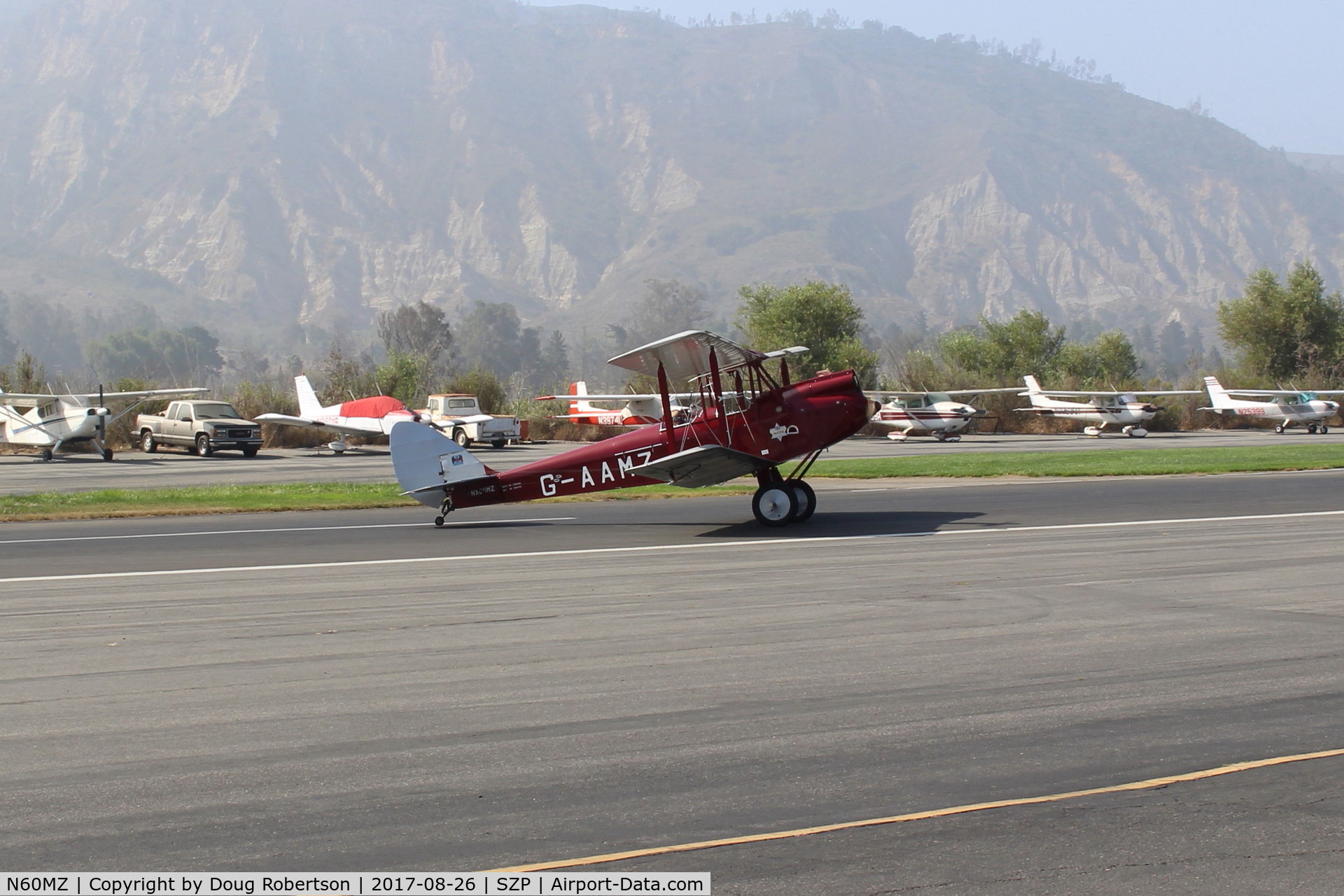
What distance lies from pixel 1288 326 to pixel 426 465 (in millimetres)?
74408

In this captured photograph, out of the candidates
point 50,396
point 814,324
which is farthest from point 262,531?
point 814,324

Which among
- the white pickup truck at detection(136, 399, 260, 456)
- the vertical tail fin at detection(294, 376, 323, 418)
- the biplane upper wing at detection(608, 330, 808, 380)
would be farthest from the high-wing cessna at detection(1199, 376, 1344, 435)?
the biplane upper wing at detection(608, 330, 808, 380)

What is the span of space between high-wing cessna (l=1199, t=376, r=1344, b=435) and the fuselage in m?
43.6

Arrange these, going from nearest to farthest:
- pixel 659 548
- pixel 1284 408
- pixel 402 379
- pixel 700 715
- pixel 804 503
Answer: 1. pixel 700 715
2. pixel 659 548
3. pixel 804 503
4. pixel 1284 408
5. pixel 402 379

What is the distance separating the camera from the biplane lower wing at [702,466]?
16469 millimetres

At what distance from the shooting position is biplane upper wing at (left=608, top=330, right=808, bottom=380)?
53.7ft

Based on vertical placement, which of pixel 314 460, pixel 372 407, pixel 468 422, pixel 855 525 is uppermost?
pixel 372 407

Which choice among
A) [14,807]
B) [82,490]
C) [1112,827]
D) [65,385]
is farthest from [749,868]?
[65,385]

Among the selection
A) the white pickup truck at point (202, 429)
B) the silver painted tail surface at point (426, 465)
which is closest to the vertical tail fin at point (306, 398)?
the white pickup truck at point (202, 429)

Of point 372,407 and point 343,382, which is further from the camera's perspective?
point 343,382

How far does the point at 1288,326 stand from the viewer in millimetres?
78062

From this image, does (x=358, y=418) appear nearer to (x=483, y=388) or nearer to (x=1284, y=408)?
(x=483, y=388)

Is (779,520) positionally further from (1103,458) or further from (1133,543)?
(1103,458)

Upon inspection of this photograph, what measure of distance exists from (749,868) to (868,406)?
1359cm
